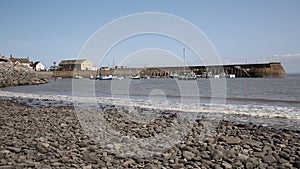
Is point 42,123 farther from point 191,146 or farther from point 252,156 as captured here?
point 252,156

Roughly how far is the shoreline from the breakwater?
78961mm

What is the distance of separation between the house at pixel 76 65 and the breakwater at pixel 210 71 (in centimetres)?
802

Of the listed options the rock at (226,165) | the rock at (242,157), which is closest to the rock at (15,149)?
the rock at (226,165)

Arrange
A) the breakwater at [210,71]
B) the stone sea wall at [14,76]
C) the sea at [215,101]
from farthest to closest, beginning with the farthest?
the breakwater at [210,71], the stone sea wall at [14,76], the sea at [215,101]

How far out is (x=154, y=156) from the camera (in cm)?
563

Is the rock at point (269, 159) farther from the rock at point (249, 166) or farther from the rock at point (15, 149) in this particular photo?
the rock at point (15, 149)

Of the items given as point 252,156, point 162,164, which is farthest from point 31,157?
point 252,156

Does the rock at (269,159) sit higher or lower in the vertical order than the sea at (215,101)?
higher

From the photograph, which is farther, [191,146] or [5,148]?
[191,146]

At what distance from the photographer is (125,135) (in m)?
7.52

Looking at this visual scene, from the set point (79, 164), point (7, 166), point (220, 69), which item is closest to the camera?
point (7, 166)

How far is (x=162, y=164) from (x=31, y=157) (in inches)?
90.2

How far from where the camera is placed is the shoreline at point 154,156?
511 cm

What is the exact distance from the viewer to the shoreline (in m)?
5.11
